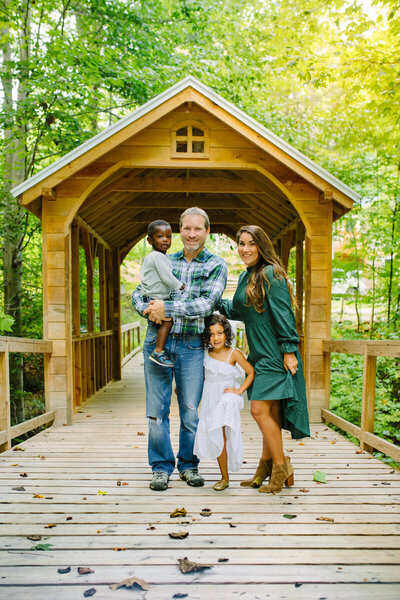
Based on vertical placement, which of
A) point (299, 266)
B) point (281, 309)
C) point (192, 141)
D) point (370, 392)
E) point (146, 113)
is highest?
point (146, 113)

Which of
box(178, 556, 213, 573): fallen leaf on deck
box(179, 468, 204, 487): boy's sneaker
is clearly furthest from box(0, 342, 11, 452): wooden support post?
box(178, 556, 213, 573): fallen leaf on deck

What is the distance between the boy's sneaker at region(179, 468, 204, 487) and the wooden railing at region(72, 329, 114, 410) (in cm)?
367

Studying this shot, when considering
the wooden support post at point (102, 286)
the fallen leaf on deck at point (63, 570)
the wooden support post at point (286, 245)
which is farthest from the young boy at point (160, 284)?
the wooden support post at point (102, 286)

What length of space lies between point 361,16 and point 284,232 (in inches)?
130

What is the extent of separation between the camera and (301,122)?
11344 millimetres

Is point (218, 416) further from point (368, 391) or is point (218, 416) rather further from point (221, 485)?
point (368, 391)

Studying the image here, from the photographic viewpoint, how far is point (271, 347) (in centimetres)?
337

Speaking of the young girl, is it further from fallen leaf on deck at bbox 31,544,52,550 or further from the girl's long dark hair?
fallen leaf on deck at bbox 31,544,52,550

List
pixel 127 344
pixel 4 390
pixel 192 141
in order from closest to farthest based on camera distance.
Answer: pixel 4 390
pixel 192 141
pixel 127 344

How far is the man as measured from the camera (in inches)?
134

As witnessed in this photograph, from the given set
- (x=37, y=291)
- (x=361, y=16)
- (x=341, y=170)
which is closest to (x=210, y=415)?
(x=361, y=16)

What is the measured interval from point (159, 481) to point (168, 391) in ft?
2.03

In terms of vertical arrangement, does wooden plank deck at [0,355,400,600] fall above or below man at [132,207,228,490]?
below

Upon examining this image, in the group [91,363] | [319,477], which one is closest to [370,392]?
[319,477]
